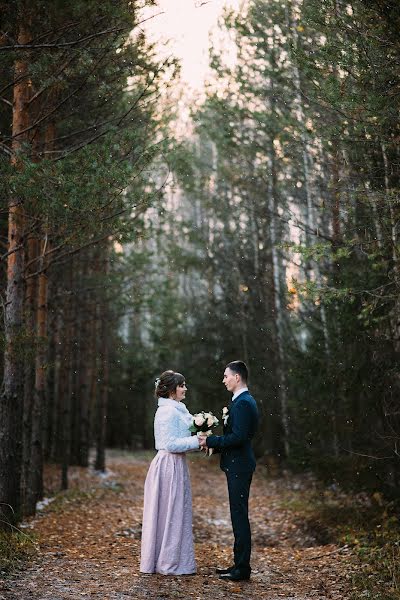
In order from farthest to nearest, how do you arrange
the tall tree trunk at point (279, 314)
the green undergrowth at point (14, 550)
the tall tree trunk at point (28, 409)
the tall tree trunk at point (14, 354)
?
1. the tall tree trunk at point (279, 314)
2. the tall tree trunk at point (28, 409)
3. the tall tree trunk at point (14, 354)
4. the green undergrowth at point (14, 550)

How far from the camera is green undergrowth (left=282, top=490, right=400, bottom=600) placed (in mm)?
6500

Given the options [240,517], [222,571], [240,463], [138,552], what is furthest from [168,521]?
[138,552]

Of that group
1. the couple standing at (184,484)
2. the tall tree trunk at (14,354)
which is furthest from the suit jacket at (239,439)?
the tall tree trunk at (14,354)

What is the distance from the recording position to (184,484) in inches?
273

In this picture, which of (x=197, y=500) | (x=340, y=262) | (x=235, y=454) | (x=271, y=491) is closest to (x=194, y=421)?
(x=235, y=454)

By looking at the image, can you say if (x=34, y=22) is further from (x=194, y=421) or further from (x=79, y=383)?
(x=79, y=383)

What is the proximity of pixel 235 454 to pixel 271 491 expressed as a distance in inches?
372

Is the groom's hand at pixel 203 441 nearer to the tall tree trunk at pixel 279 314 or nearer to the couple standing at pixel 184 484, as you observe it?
the couple standing at pixel 184 484

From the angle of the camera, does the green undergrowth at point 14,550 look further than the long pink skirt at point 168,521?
Yes

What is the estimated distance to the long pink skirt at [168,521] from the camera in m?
6.75

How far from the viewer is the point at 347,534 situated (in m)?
9.15

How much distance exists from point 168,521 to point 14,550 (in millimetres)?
2046

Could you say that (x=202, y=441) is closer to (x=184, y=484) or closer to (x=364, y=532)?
(x=184, y=484)

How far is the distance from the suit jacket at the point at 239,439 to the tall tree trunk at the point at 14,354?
122 inches
